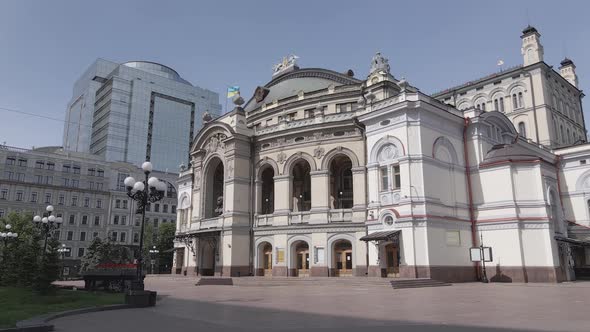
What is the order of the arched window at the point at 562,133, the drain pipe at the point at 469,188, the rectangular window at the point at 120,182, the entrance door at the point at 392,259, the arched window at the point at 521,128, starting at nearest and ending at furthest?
the entrance door at the point at 392,259
the drain pipe at the point at 469,188
the arched window at the point at 521,128
the arched window at the point at 562,133
the rectangular window at the point at 120,182

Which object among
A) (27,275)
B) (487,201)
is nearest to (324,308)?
(27,275)

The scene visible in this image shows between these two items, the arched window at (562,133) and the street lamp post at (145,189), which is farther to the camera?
the arched window at (562,133)

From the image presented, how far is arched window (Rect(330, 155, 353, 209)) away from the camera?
132 feet

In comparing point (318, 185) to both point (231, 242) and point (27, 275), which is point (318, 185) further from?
point (27, 275)

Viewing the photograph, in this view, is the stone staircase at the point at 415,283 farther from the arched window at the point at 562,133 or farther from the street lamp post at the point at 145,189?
the arched window at the point at 562,133

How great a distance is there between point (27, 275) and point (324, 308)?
16.1 meters

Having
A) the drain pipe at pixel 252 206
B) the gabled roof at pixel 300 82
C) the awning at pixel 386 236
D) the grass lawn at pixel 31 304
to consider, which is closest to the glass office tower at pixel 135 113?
the gabled roof at pixel 300 82

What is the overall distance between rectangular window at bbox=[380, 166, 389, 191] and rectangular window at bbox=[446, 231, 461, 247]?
527cm

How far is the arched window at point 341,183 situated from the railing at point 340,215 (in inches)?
119

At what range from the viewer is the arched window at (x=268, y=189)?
43.5 m

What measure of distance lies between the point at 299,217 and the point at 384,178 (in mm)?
9005

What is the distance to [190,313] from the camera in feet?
46.9

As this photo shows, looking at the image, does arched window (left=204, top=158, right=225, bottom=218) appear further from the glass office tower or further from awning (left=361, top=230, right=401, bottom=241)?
the glass office tower

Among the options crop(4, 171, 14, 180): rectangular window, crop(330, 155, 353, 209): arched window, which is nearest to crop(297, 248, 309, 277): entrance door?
crop(330, 155, 353, 209): arched window
